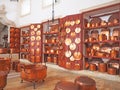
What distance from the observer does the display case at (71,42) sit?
5.75m

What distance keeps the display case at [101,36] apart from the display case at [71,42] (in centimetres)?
25

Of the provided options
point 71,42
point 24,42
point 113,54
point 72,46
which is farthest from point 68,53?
point 24,42

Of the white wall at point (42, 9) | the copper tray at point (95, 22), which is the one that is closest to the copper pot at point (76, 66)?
the copper tray at point (95, 22)

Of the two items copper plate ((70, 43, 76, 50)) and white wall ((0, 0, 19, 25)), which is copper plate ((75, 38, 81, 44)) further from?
white wall ((0, 0, 19, 25))

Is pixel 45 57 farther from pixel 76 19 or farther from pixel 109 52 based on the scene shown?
pixel 109 52

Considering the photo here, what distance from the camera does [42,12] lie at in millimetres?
8141

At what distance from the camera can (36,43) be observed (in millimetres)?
8086

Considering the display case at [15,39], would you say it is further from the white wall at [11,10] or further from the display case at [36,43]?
the display case at [36,43]

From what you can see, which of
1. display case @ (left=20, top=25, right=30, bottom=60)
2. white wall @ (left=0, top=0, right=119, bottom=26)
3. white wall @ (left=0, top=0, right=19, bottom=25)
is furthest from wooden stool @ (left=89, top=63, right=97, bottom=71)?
Result: white wall @ (left=0, top=0, right=19, bottom=25)

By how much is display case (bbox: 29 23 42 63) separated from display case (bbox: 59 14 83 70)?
5.68 feet

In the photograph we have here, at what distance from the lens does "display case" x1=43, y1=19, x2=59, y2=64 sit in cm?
721

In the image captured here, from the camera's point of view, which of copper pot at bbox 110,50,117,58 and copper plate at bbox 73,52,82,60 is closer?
copper pot at bbox 110,50,117,58

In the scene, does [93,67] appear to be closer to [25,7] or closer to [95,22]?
[95,22]

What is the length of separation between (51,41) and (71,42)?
161 centimetres
